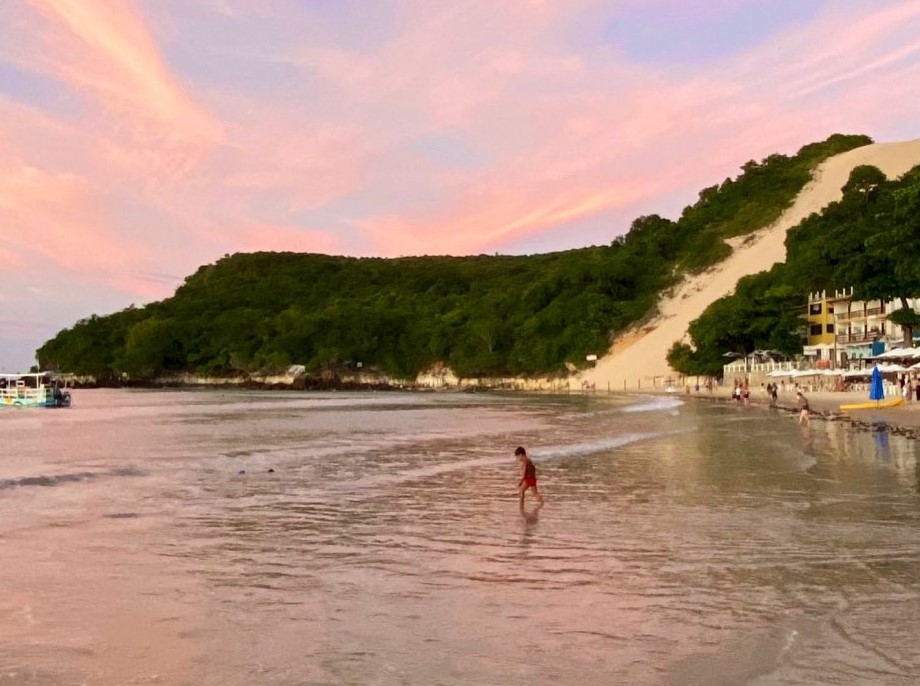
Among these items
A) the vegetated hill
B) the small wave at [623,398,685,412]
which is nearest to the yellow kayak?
the small wave at [623,398,685,412]

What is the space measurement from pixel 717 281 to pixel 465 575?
132 m

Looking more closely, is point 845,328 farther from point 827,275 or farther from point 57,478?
point 57,478

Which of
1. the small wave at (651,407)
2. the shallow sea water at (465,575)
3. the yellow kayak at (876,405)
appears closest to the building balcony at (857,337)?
the small wave at (651,407)

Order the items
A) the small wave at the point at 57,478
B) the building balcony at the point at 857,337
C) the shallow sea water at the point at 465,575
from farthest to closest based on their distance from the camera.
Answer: the building balcony at the point at 857,337
the small wave at the point at 57,478
the shallow sea water at the point at 465,575

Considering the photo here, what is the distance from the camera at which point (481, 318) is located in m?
152

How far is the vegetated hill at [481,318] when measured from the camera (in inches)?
5428

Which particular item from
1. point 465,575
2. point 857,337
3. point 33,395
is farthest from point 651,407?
point 33,395

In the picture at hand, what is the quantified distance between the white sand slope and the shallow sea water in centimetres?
9517

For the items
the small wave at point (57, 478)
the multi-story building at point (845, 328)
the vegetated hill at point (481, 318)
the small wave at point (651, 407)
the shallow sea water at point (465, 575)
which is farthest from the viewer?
the vegetated hill at point (481, 318)

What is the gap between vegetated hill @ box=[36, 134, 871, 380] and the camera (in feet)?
452

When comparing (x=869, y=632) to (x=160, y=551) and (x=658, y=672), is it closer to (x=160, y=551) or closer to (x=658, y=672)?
(x=658, y=672)

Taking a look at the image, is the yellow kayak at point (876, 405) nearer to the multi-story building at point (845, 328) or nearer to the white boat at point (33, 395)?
the multi-story building at point (845, 328)

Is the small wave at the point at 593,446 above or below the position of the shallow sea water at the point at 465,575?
below

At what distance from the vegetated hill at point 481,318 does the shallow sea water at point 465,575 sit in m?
113
